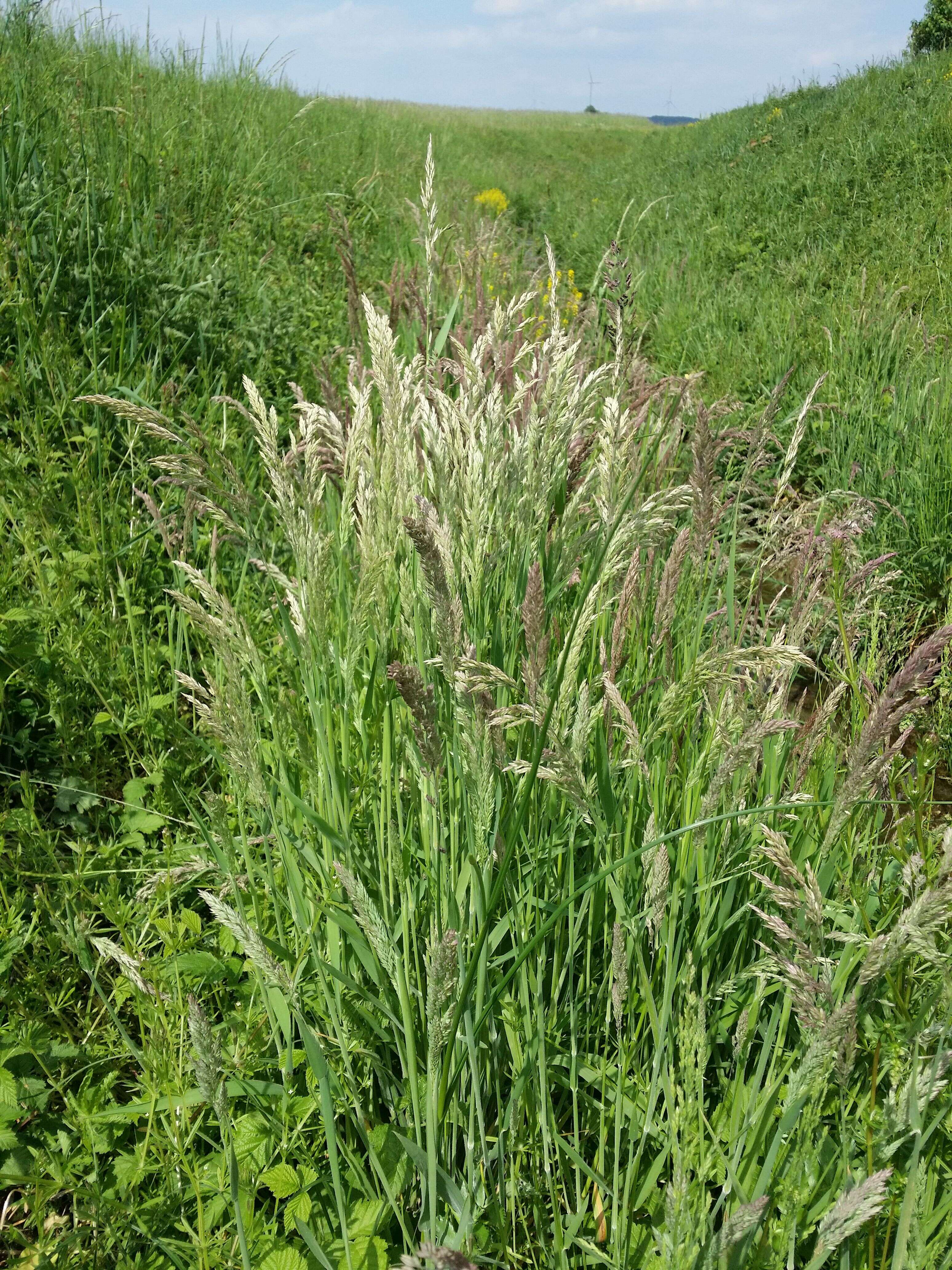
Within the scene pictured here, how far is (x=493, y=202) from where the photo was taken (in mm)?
10047

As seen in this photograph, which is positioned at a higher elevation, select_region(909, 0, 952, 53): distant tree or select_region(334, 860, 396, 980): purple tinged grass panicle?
select_region(909, 0, 952, 53): distant tree

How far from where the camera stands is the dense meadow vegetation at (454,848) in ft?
3.36

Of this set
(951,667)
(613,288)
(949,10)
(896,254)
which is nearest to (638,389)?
(613,288)

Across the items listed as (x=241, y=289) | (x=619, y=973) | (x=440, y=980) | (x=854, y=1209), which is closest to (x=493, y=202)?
(x=241, y=289)

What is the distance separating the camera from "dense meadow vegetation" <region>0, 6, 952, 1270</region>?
1.02m

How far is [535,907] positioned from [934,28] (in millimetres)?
27358

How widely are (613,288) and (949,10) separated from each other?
25.3 meters

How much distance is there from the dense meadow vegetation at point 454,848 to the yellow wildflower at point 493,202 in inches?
319

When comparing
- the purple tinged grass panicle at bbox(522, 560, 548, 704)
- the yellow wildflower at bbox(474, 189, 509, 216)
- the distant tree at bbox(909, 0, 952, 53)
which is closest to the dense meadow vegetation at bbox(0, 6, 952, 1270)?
the purple tinged grass panicle at bbox(522, 560, 548, 704)

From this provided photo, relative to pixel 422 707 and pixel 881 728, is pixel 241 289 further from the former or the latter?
pixel 881 728

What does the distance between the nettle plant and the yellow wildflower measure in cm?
918

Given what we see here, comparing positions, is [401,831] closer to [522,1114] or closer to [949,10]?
[522,1114]

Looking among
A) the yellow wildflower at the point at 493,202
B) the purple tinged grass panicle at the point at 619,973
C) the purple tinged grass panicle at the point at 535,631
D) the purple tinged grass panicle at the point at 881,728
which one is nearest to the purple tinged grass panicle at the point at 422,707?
the purple tinged grass panicle at the point at 535,631

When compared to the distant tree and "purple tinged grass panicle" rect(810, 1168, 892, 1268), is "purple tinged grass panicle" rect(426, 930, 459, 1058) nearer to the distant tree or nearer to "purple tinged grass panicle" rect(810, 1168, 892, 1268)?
"purple tinged grass panicle" rect(810, 1168, 892, 1268)
